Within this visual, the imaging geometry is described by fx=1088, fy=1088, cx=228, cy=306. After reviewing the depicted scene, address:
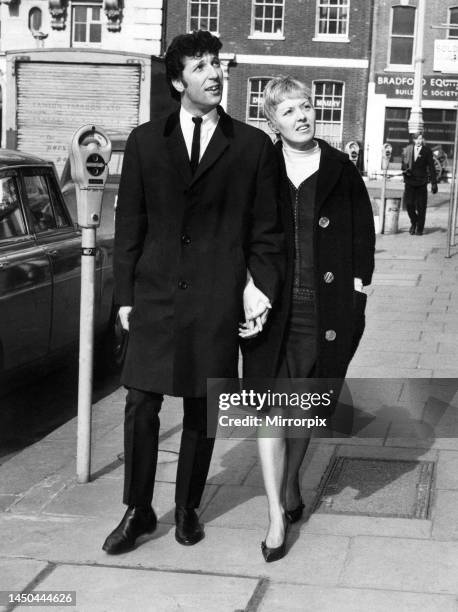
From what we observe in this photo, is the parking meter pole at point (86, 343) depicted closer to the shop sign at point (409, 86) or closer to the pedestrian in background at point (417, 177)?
the pedestrian in background at point (417, 177)

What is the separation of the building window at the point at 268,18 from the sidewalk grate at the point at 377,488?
37.5 meters

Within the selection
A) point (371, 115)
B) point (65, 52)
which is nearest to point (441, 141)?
point (371, 115)

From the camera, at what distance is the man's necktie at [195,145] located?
4.12 m

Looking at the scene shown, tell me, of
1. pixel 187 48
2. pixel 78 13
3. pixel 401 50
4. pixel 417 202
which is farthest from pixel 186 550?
pixel 401 50

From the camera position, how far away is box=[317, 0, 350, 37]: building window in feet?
134

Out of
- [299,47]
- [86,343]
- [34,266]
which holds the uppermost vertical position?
[299,47]

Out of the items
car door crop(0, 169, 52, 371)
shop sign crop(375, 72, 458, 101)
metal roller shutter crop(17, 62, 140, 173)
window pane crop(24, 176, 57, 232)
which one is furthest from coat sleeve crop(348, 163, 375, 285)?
shop sign crop(375, 72, 458, 101)

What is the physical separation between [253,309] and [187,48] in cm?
102

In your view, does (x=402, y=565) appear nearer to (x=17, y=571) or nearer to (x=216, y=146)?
(x=17, y=571)

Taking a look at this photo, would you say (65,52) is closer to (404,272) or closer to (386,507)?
(404,272)

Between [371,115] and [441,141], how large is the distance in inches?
113

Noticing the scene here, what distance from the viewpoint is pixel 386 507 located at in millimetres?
4777

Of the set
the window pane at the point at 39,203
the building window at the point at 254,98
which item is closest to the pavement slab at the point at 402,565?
the window pane at the point at 39,203

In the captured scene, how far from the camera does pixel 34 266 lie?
661cm
